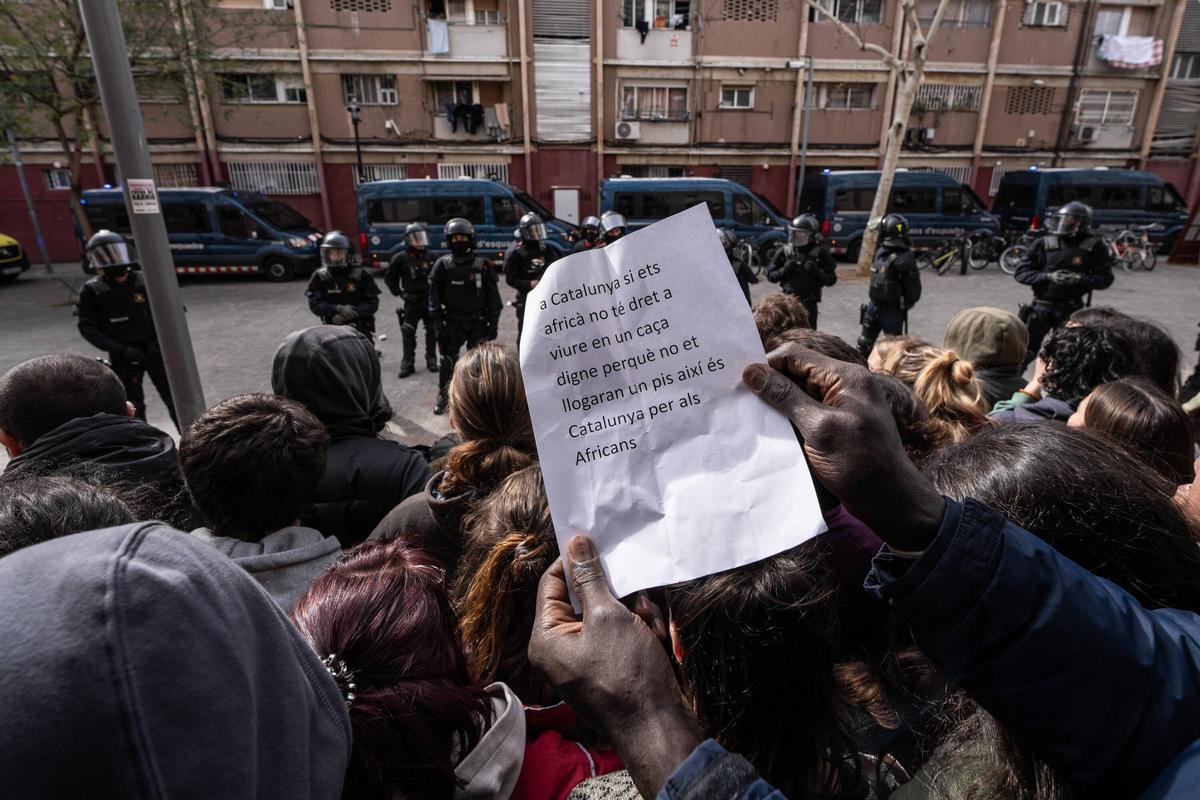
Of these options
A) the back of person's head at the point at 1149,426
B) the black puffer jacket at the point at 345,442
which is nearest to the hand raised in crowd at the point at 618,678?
the black puffer jacket at the point at 345,442

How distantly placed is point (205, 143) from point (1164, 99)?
2907 centimetres

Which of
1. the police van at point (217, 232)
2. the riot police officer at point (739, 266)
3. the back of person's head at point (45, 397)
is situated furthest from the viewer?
the police van at point (217, 232)

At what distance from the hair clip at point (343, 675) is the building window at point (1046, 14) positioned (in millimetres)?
26117

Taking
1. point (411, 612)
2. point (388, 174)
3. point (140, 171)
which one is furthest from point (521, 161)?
point (411, 612)

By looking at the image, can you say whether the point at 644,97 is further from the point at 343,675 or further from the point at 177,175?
the point at 343,675

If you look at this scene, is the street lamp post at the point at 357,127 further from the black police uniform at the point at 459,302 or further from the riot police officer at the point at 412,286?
the black police uniform at the point at 459,302

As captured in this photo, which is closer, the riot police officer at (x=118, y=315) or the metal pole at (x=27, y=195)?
the riot police officer at (x=118, y=315)

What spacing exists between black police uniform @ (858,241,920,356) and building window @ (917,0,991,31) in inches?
691

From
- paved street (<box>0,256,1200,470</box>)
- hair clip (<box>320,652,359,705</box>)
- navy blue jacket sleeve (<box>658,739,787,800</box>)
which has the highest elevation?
navy blue jacket sleeve (<box>658,739,787,800</box>)

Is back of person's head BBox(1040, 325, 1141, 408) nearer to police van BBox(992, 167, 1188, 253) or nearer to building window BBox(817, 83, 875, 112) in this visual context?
police van BBox(992, 167, 1188, 253)

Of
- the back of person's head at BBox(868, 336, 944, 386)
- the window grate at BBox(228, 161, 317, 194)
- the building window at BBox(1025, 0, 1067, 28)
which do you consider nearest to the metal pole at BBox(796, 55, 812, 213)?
the building window at BBox(1025, 0, 1067, 28)

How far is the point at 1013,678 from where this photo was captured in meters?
0.77

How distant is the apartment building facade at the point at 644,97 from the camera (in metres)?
18.8

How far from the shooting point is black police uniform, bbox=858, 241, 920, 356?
22.3ft
